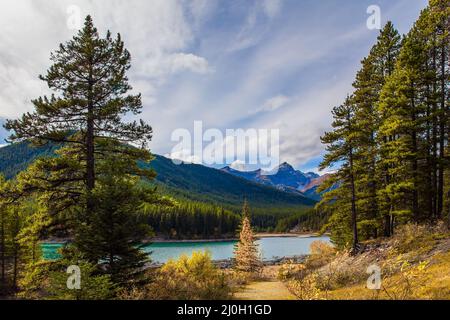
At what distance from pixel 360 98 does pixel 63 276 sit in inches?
967

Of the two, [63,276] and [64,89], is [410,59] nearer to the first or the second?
[64,89]

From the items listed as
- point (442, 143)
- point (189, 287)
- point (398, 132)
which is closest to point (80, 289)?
point (189, 287)

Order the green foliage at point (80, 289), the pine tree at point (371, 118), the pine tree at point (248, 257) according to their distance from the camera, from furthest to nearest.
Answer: the pine tree at point (248, 257) → the pine tree at point (371, 118) → the green foliage at point (80, 289)

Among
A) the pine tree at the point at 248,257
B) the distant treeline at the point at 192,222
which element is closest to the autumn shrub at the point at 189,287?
the pine tree at the point at 248,257

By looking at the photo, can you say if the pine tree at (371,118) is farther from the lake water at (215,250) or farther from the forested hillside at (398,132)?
the lake water at (215,250)

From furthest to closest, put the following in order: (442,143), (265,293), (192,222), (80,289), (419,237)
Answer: (192,222), (442,143), (419,237), (265,293), (80,289)

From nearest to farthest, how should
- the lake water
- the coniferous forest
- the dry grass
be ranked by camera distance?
the dry grass < the coniferous forest < the lake water

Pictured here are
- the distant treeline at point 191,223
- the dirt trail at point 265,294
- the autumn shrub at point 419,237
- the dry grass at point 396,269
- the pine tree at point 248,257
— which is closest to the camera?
the dry grass at point 396,269

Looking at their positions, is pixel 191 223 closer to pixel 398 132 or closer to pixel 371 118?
pixel 371 118

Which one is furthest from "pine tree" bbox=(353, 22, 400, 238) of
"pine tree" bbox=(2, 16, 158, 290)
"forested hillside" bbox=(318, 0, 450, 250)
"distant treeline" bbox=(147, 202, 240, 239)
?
"distant treeline" bbox=(147, 202, 240, 239)

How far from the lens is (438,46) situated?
20.8m

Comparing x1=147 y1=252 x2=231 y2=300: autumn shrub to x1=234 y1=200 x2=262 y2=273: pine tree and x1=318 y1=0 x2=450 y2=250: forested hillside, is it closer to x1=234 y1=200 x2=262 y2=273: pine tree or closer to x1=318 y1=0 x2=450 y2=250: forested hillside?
x1=318 y1=0 x2=450 y2=250: forested hillside

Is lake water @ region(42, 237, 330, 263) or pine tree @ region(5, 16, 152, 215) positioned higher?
pine tree @ region(5, 16, 152, 215)
